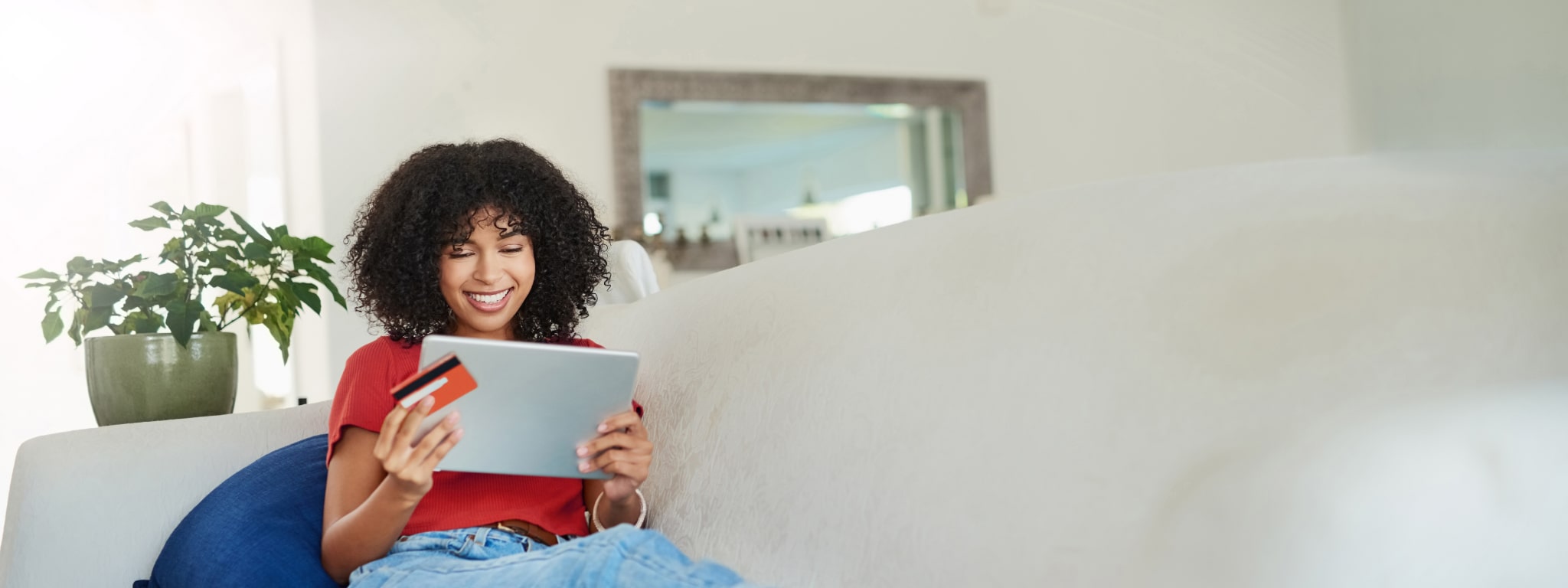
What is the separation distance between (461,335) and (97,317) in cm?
79

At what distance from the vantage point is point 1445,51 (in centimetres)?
562

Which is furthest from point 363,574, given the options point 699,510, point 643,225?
point 643,225

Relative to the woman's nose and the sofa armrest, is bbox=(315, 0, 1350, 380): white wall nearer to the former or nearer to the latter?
the sofa armrest

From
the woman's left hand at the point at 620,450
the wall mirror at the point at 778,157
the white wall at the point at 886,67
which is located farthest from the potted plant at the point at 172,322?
the wall mirror at the point at 778,157

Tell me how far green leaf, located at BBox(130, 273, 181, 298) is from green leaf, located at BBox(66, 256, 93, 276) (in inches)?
4.8

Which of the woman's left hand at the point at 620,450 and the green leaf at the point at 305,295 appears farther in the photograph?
the green leaf at the point at 305,295

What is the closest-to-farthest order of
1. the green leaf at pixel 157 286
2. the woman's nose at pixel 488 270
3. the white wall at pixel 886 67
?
1. the woman's nose at pixel 488 270
2. the green leaf at pixel 157 286
3. the white wall at pixel 886 67

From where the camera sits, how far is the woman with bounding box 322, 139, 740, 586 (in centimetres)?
103

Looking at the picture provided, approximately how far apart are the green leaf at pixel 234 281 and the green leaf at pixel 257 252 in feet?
0.09

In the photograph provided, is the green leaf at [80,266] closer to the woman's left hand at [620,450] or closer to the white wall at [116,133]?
the woman's left hand at [620,450]

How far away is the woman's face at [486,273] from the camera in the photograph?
1210mm

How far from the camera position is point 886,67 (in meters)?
5.46

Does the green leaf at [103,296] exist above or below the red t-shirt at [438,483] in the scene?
above

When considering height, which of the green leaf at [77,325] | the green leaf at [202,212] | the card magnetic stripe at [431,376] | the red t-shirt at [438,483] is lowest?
the red t-shirt at [438,483]
